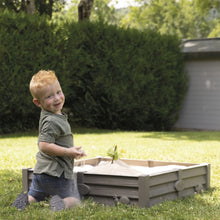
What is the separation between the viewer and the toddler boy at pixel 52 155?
13.1 feet

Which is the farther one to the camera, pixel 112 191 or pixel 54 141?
pixel 112 191

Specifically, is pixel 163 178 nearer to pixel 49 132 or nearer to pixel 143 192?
pixel 143 192

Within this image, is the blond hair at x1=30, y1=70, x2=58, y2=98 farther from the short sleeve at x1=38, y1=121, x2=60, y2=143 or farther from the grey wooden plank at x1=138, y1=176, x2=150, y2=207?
the grey wooden plank at x1=138, y1=176, x2=150, y2=207

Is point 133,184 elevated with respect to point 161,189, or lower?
elevated

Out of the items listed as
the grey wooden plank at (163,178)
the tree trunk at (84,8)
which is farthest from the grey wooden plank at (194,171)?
the tree trunk at (84,8)

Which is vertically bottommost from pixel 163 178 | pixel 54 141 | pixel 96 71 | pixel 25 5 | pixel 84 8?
pixel 163 178

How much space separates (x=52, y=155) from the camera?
4027 millimetres

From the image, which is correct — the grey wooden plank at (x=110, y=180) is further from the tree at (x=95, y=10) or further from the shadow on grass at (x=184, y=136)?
the tree at (x=95, y=10)

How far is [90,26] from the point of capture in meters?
13.6

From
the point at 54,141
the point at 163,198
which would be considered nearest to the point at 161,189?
the point at 163,198

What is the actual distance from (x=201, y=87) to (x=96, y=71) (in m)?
4.66

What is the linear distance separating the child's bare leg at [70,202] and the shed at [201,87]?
12.4 meters

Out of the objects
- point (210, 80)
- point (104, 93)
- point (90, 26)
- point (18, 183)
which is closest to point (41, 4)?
point (90, 26)

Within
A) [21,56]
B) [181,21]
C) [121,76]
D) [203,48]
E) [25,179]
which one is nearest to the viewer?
[25,179]
